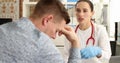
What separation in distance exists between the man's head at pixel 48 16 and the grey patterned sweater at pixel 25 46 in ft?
0.20

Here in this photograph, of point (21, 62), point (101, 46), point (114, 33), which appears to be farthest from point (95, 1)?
point (21, 62)

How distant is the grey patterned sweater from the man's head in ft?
0.20

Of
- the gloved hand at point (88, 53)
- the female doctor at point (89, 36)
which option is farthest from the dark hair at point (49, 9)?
the female doctor at point (89, 36)

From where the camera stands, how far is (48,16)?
37.3 inches

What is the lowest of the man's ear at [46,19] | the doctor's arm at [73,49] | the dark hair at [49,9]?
the doctor's arm at [73,49]

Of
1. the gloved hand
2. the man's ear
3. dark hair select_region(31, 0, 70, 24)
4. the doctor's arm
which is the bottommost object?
the gloved hand

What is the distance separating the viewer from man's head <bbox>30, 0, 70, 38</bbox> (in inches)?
37.1

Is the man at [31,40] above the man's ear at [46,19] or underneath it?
underneath

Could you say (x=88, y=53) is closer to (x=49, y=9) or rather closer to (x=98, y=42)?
(x=98, y=42)

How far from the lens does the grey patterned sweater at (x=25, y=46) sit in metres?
0.85

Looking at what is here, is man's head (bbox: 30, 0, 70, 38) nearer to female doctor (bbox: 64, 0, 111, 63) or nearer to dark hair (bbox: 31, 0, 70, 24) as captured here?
dark hair (bbox: 31, 0, 70, 24)

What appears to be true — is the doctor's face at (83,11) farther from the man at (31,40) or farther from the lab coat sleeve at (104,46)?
the man at (31,40)

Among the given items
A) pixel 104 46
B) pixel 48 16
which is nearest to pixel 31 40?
pixel 48 16

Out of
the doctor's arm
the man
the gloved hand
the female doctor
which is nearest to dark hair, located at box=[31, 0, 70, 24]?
the man
